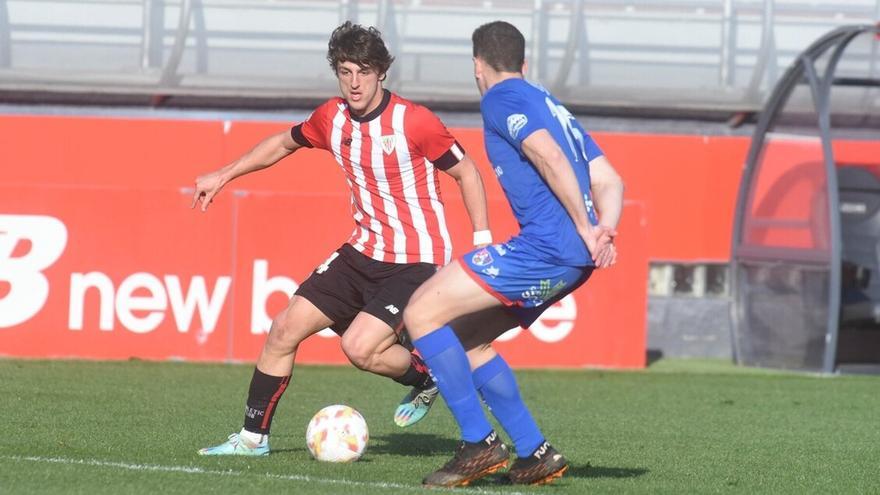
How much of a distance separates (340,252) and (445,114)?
29.9 ft

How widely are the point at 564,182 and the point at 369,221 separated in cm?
168

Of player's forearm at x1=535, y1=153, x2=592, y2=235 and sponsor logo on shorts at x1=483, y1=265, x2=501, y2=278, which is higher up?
player's forearm at x1=535, y1=153, x2=592, y2=235

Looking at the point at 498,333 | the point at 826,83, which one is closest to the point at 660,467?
the point at 498,333

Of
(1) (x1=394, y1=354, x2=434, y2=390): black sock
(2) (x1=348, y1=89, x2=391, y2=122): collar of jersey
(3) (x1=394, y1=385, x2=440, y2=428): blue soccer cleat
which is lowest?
(3) (x1=394, y1=385, x2=440, y2=428): blue soccer cleat

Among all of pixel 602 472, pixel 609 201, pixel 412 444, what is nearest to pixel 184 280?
pixel 412 444

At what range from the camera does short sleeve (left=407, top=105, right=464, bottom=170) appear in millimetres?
7480

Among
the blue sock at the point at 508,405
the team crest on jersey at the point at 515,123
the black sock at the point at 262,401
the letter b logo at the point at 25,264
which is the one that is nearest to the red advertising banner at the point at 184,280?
the letter b logo at the point at 25,264

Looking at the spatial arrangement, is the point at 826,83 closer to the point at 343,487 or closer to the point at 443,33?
the point at 443,33

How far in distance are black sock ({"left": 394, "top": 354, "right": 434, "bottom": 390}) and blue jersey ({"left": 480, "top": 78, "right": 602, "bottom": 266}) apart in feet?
4.96

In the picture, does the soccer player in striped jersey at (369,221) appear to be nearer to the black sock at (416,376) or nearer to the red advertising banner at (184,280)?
the black sock at (416,376)

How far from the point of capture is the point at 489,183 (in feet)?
50.9

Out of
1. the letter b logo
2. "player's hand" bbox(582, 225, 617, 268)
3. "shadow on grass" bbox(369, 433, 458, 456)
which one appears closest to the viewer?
"player's hand" bbox(582, 225, 617, 268)

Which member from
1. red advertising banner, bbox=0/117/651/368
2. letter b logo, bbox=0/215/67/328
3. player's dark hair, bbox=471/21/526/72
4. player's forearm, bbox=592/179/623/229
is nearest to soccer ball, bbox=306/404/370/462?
player's forearm, bbox=592/179/623/229

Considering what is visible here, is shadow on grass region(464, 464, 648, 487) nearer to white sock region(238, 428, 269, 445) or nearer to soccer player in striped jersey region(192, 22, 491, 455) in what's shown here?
soccer player in striped jersey region(192, 22, 491, 455)
